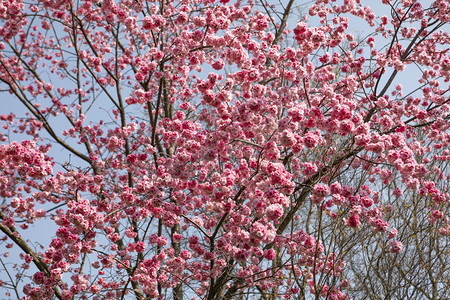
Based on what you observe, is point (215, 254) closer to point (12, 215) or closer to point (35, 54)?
point (12, 215)

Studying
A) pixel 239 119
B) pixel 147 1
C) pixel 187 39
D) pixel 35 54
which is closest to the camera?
pixel 239 119

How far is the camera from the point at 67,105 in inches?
325

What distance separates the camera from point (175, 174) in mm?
4707

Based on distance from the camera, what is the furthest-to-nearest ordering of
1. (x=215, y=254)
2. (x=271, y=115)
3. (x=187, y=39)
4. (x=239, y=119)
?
(x=187, y=39) → (x=215, y=254) → (x=271, y=115) → (x=239, y=119)

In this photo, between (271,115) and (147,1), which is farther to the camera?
(147,1)

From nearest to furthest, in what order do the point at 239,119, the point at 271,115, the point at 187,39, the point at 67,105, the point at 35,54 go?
1. the point at 239,119
2. the point at 271,115
3. the point at 187,39
4. the point at 67,105
5. the point at 35,54

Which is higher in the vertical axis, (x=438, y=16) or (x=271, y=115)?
(x=438, y=16)

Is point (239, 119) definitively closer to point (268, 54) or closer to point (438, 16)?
point (268, 54)

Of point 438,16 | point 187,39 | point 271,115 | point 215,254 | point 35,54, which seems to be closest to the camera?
point 271,115

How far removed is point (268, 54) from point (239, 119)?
47.0 inches

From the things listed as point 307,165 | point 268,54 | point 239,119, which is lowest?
point 307,165

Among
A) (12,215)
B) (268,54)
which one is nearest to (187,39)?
(268,54)

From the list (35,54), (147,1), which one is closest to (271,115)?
(147,1)

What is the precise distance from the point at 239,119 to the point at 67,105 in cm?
561
